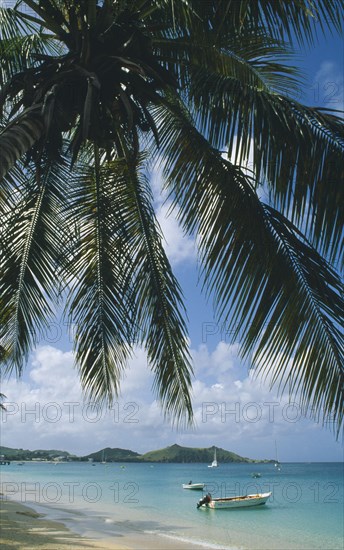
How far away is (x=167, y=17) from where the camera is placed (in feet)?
19.3

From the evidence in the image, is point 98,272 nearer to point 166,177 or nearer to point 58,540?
point 166,177

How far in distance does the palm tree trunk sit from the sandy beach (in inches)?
515

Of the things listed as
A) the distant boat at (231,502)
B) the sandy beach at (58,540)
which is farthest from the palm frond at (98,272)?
the distant boat at (231,502)

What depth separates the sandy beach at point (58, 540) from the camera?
1603 centimetres

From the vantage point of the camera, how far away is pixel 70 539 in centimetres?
1964

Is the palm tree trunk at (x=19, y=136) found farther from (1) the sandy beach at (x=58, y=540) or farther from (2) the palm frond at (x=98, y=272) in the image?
(1) the sandy beach at (x=58, y=540)

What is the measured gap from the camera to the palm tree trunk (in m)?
3.92

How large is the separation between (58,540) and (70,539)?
1.40 m

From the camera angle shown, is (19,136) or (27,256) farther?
(27,256)

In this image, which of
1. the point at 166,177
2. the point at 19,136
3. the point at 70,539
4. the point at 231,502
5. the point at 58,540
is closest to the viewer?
the point at 19,136

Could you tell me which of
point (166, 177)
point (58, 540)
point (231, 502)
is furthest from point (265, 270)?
point (231, 502)

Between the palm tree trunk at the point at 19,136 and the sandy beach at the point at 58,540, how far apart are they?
13.1 meters

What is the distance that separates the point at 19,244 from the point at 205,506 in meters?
34.1

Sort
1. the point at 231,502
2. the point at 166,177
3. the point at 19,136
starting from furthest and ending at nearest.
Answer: the point at 231,502 < the point at 166,177 < the point at 19,136
